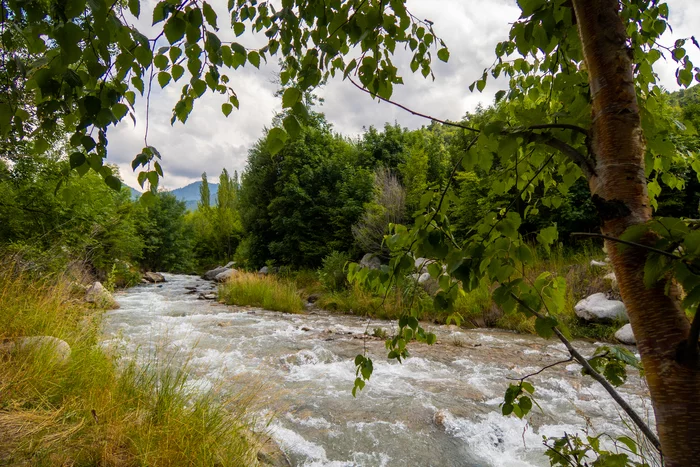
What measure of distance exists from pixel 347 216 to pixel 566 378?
32.4 ft

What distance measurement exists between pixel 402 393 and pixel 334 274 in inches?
296

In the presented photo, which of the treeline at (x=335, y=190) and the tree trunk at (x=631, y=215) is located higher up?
the treeline at (x=335, y=190)

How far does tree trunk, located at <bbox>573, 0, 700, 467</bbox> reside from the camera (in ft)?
1.83

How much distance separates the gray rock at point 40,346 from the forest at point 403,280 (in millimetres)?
22

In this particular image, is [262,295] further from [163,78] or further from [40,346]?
[163,78]

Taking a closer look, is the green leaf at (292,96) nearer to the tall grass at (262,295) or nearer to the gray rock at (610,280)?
the gray rock at (610,280)

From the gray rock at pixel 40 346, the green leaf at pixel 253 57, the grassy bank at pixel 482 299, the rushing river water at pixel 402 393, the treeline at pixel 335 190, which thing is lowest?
the rushing river water at pixel 402 393

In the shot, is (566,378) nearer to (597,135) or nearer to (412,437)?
(412,437)

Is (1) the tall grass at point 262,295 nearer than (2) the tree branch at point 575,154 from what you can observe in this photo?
No

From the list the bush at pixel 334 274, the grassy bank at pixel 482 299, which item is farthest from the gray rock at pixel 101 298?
the bush at pixel 334 274

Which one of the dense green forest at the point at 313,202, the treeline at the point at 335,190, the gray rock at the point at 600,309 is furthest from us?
the treeline at the point at 335,190

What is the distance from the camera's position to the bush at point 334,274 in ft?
36.1

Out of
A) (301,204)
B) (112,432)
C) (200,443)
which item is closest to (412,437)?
(200,443)

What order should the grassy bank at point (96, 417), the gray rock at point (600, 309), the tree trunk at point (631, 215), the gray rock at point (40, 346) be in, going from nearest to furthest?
1. the tree trunk at point (631, 215)
2. the grassy bank at point (96, 417)
3. the gray rock at point (40, 346)
4. the gray rock at point (600, 309)
